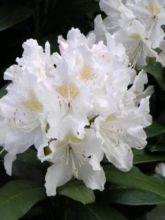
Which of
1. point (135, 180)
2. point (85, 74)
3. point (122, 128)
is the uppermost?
point (85, 74)

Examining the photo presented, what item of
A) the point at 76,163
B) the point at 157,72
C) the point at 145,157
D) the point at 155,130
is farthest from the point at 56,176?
the point at 157,72

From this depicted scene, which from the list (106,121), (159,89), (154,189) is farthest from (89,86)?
(159,89)

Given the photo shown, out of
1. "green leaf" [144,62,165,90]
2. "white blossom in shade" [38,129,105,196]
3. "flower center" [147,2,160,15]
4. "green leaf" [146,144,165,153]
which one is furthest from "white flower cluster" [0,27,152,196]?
"flower center" [147,2,160,15]

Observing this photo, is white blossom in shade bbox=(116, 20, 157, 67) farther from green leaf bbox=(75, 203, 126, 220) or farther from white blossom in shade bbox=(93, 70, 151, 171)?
green leaf bbox=(75, 203, 126, 220)

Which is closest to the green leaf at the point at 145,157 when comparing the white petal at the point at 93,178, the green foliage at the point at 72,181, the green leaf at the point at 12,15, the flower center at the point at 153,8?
the green foliage at the point at 72,181

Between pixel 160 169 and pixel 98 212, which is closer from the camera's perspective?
pixel 98 212

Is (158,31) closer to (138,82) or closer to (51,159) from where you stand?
(138,82)

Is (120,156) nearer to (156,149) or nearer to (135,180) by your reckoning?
(135,180)
